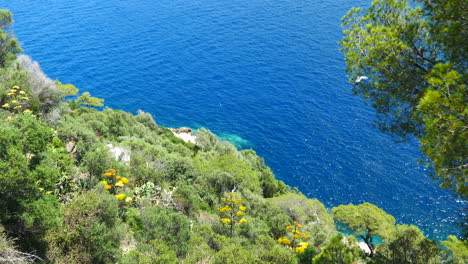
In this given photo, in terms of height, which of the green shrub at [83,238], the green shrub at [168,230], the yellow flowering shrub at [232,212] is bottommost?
the green shrub at [83,238]

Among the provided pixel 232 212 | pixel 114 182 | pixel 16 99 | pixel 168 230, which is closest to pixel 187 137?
pixel 16 99

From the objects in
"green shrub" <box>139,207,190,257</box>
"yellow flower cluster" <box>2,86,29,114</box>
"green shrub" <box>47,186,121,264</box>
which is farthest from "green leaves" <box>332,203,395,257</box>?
"yellow flower cluster" <box>2,86,29,114</box>

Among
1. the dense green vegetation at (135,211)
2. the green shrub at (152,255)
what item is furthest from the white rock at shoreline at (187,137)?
the green shrub at (152,255)

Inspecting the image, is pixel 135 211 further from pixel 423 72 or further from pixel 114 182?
pixel 423 72

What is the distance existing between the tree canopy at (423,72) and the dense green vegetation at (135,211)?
513 centimetres

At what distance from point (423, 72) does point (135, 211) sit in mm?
14399

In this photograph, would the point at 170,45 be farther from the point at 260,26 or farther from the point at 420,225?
the point at 420,225

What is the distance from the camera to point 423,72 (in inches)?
418

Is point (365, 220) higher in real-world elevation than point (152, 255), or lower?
higher

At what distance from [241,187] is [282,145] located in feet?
71.4

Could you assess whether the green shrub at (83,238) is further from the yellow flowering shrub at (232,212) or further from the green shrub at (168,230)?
the yellow flowering shrub at (232,212)

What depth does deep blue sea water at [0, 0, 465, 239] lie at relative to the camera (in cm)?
4134

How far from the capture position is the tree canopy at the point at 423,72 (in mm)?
7422

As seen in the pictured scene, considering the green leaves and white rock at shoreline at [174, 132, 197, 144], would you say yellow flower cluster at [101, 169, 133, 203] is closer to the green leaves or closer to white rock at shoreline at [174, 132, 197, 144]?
the green leaves
